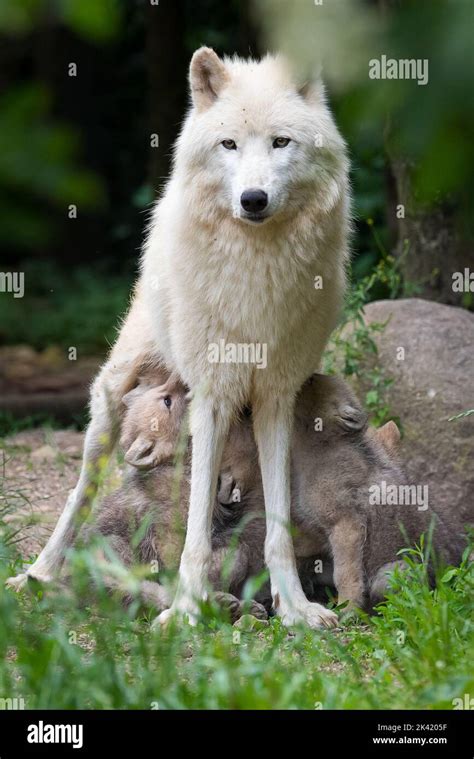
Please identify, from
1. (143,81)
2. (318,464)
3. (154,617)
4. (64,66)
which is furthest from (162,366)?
(143,81)

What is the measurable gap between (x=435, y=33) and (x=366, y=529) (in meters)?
4.12

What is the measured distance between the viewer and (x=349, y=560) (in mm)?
5098

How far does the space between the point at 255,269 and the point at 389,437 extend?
1.37 meters

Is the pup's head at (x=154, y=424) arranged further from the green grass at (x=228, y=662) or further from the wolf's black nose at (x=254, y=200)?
the wolf's black nose at (x=254, y=200)

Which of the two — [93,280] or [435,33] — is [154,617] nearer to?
[435,33]

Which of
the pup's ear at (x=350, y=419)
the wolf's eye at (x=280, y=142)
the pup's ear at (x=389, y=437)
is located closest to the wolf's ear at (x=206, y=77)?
the wolf's eye at (x=280, y=142)

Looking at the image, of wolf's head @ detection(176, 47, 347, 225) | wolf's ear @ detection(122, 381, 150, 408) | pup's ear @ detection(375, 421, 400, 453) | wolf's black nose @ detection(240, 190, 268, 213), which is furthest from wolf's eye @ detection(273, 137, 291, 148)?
pup's ear @ detection(375, 421, 400, 453)

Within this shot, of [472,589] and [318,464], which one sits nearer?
[472,589]

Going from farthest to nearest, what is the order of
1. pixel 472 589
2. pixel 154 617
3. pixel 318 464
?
pixel 318 464 < pixel 154 617 < pixel 472 589

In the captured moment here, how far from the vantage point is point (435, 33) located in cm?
124

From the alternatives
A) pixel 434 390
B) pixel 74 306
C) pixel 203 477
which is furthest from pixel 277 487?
pixel 74 306
